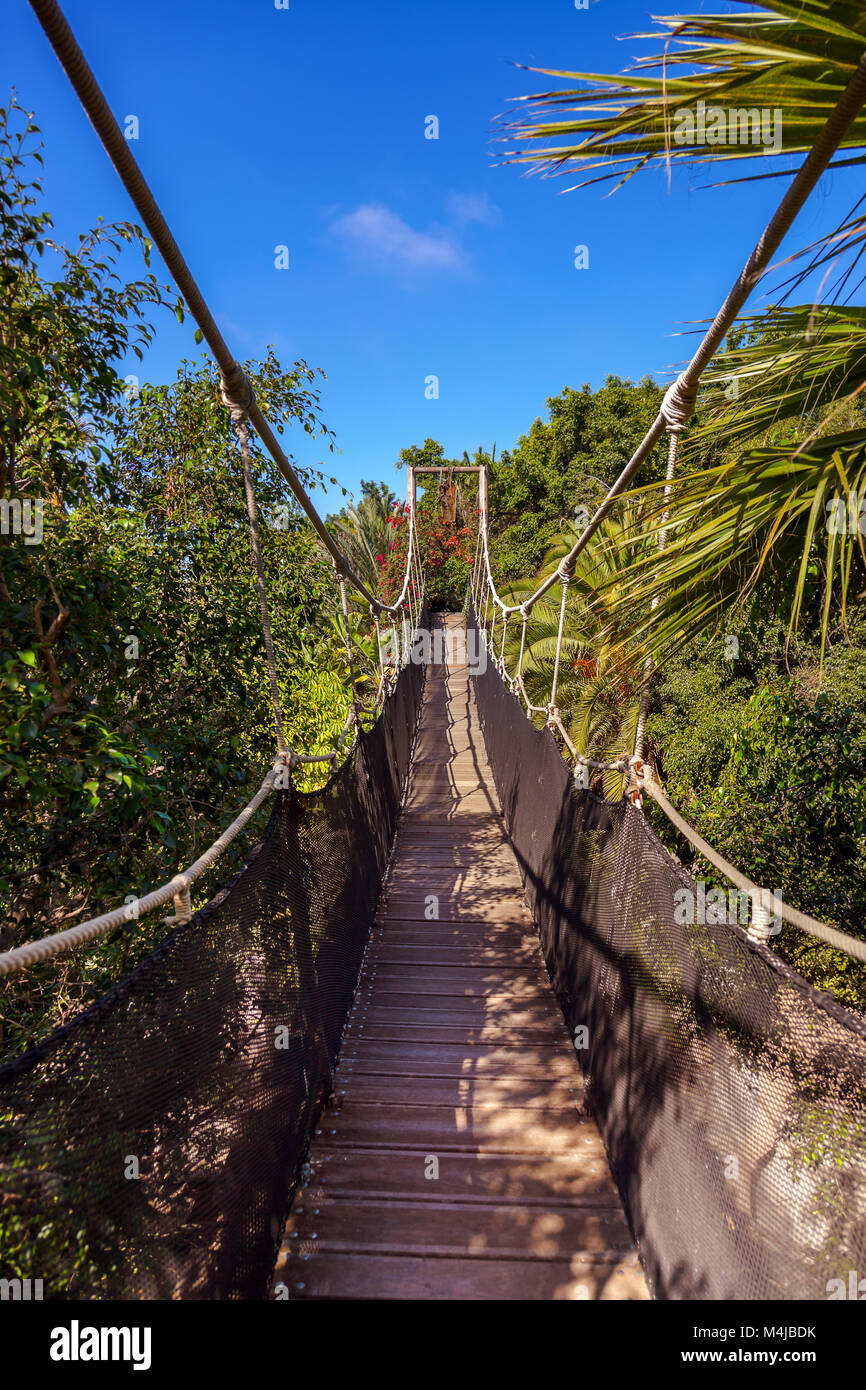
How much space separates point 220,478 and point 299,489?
1111 mm

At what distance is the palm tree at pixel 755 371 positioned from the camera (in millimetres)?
923

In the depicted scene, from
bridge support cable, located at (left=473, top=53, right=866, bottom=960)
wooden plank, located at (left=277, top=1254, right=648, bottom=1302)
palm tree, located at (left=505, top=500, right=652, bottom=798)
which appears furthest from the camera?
palm tree, located at (left=505, top=500, right=652, bottom=798)

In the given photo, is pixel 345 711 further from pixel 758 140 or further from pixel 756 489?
pixel 758 140

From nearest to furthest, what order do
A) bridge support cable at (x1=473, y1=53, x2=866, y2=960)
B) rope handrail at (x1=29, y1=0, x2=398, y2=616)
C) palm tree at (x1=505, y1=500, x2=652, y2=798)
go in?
rope handrail at (x1=29, y1=0, x2=398, y2=616) → bridge support cable at (x1=473, y1=53, x2=866, y2=960) → palm tree at (x1=505, y1=500, x2=652, y2=798)

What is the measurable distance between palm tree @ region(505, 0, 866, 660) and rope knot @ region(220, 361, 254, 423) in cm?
66

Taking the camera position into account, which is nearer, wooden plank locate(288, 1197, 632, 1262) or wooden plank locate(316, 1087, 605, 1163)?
wooden plank locate(288, 1197, 632, 1262)

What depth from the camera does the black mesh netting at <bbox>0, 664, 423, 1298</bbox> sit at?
2.39ft

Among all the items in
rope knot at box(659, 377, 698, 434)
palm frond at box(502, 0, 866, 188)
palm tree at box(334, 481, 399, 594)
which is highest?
palm tree at box(334, 481, 399, 594)

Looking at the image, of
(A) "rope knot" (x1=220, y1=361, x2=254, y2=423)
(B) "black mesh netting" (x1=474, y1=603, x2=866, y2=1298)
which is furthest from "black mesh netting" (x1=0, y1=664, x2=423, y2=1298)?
(A) "rope knot" (x1=220, y1=361, x2=254, y2=423)

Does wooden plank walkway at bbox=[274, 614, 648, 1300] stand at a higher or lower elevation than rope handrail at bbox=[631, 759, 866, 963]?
lower

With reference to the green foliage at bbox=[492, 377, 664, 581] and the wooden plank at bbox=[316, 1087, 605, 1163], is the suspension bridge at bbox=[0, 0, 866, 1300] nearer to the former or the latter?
the wooden plank at bbox=[316, 1087, 605, 1163]

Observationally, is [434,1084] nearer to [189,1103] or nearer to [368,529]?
[189,1103]

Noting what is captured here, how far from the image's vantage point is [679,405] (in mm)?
1545

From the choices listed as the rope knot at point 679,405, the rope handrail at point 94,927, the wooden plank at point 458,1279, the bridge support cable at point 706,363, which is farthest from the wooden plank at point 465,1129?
the rope knot at point 679,405
